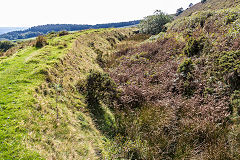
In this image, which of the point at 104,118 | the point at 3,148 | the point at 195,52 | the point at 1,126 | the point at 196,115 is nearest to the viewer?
the point at 3,148

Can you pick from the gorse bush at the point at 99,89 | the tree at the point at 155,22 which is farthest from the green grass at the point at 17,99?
the tree at the point at 155,22

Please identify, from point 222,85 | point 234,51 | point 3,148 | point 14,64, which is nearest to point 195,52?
point 234,51

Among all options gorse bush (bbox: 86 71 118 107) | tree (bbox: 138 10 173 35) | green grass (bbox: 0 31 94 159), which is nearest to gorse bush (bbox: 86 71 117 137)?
gorse bush (bbox: 86 71 118 107)

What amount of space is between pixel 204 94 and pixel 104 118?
17.5ft

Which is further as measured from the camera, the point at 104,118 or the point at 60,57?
the point at 60,57

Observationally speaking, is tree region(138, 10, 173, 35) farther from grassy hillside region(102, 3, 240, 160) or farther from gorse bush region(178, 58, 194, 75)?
gorse bush region(178, 58, 194, 75)

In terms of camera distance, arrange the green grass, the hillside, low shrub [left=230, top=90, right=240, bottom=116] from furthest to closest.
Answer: low shrub [left=230, top=90, right=240, bottom=116], the hillside, the green grass

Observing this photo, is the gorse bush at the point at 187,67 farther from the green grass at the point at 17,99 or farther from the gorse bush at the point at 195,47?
the green grass at the point at 17,99

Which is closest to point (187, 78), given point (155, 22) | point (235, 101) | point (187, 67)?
point (187, 67)

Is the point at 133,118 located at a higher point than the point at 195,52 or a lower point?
lower

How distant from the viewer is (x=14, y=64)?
27.3ft

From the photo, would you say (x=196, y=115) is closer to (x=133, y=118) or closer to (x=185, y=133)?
(x=185, y=133)

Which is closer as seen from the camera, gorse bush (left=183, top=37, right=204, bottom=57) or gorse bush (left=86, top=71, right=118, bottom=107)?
gorse bush (left=86, top=71, right=118, bottom=107)

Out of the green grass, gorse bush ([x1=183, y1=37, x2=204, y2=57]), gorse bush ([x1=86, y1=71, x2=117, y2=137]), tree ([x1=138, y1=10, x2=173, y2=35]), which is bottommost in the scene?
gorse bush ([x1=86, y1=71, x2=117, y2=137])
